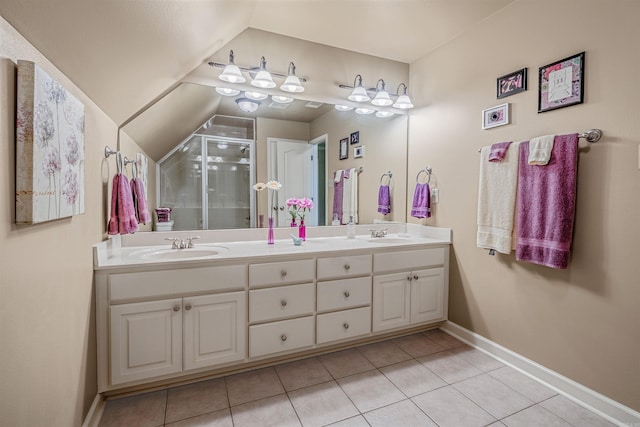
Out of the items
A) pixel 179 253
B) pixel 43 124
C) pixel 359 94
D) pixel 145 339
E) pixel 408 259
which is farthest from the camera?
pixel 359 94

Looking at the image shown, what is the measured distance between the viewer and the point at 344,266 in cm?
212

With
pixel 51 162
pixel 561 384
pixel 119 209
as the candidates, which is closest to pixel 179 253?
pixel 119 209

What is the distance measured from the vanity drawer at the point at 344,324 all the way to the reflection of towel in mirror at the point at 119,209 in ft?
4.24

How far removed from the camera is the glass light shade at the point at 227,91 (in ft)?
7.44

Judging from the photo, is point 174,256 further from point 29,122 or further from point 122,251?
point 29,122

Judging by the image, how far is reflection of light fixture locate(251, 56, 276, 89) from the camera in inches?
88.6

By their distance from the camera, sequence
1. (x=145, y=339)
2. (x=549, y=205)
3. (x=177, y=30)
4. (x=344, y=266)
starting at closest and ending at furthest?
(x=177, y=30)
(x=145, y=339)
(x=549, y=205)
(x=344, y=266)

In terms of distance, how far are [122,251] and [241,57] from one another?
160 cm

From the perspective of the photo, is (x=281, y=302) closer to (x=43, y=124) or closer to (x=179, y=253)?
(x=179, y=253)

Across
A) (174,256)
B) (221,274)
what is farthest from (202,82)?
(221,274)

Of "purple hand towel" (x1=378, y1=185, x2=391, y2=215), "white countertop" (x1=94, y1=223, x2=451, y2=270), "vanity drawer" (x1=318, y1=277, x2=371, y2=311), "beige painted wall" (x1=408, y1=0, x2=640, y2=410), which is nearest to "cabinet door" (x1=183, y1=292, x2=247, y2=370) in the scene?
"white countertop" (x1=94, y1=223, x2=451, y2=270)

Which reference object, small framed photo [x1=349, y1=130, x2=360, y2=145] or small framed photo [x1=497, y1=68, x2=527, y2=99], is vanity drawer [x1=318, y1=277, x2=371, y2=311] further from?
small framed photo [x1=497, y1=68, x2=527, y2=99]

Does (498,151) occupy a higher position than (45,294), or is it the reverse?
(498,151)

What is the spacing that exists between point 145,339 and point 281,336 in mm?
764
